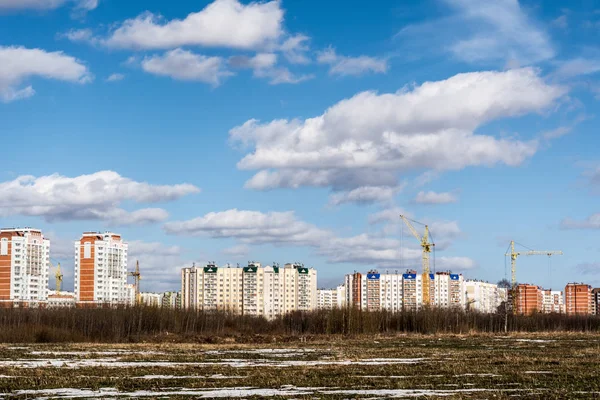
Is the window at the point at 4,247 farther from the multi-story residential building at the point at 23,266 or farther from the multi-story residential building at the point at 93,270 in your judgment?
the multi-story residential building at the point at 93,270

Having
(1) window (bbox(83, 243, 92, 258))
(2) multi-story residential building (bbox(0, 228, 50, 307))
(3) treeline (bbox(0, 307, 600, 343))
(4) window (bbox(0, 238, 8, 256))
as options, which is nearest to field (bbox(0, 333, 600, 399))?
(3) treeline (bbox(0, 307, 600, 343))

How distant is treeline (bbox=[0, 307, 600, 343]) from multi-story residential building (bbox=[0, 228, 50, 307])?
315 feet

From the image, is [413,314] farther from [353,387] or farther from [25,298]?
[25,298]

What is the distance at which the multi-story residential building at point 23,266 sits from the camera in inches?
7343

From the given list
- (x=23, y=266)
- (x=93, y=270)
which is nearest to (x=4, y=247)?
(x=23, y=266)

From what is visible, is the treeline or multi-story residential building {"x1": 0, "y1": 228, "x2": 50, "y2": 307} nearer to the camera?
the treeline

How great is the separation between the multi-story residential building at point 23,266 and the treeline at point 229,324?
96.0 meters

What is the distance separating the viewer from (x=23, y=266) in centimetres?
18875

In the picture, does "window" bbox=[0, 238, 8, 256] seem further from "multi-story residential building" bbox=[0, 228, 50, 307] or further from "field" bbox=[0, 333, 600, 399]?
"field" bbox=[0, 333, 600, 399]

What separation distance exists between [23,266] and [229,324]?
98662 mm

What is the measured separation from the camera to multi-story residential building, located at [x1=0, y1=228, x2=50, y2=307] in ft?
612

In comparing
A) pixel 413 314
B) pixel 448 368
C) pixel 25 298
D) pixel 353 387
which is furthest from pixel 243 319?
pixel 25 298

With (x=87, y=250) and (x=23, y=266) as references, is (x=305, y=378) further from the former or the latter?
(x=87, y=250)

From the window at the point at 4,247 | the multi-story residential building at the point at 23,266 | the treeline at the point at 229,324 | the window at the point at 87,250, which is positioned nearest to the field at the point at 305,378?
the treeline at the point at 229,324
